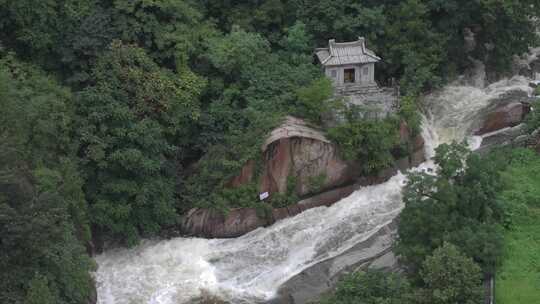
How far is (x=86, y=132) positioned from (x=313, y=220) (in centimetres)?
884

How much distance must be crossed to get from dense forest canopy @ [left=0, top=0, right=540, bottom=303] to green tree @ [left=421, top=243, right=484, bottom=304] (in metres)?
8.25

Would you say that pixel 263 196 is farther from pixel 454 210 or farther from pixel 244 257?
pixel 454 210

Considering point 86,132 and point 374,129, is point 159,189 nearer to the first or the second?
point 86,132

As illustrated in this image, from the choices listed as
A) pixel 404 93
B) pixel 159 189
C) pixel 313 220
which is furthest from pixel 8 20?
pixel 404 93

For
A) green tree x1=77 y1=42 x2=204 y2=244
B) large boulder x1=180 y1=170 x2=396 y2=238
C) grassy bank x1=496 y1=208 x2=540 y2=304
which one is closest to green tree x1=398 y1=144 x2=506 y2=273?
grassy bank x1=496 y1=208 x2=540 y2=304

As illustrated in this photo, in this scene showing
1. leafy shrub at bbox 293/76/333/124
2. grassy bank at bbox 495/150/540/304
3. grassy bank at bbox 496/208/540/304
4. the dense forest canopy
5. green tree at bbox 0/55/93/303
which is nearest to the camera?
green tree at bbox 0/55/93/303

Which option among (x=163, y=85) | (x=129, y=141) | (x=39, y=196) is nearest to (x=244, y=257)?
(x=129, y=141)

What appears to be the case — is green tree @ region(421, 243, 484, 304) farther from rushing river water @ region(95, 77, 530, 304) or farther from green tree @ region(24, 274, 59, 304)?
green tree @ region(24, 274, 59, 304)

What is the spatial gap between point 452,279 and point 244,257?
26.6 ft

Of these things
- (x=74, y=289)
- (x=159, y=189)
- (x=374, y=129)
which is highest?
(x=374, y=129)

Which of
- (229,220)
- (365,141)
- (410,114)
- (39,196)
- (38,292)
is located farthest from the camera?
(410,114)

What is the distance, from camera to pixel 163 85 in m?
29.2

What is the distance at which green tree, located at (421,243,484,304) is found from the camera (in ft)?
71.5

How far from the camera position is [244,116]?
1181 inches
